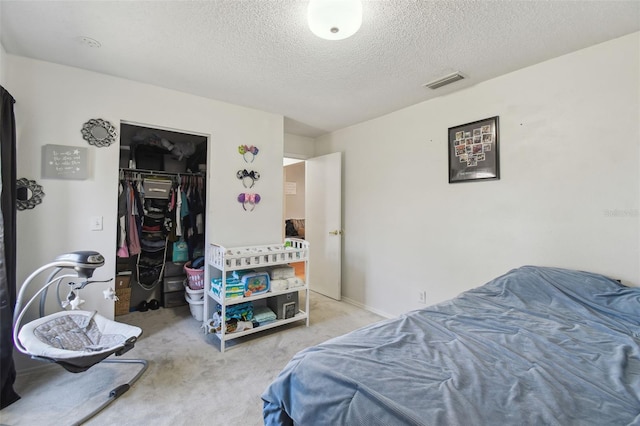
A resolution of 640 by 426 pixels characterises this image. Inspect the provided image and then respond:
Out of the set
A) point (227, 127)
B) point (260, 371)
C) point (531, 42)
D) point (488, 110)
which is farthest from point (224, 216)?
point (531, 42)

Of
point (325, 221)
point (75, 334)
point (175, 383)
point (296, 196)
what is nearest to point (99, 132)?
point (75, 334)

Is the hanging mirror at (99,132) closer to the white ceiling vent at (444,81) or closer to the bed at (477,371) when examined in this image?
the bed at (477,371)

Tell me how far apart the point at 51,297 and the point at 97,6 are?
2.12 metres

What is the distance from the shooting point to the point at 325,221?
4117 mm

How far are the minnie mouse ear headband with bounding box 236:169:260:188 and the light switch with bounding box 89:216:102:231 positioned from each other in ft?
4.16

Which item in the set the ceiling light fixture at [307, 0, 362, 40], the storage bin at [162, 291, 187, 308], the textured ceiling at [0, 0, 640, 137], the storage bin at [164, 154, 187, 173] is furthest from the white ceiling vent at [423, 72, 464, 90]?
the storage bin at [162, 291, 187, 308]

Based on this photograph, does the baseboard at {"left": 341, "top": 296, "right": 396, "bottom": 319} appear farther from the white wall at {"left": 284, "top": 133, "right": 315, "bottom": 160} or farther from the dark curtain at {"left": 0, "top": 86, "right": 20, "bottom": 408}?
the dark curtain at {"left": 0, "top": 86, "right": 20, "bottom": 408}

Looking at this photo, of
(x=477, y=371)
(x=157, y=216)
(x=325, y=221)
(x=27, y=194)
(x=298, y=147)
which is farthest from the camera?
(x=298, y=147)

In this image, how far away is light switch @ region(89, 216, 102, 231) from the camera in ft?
7.66

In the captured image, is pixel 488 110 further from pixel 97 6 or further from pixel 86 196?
pixel 86 196

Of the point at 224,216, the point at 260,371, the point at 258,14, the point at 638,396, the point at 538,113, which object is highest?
the point at 258,14

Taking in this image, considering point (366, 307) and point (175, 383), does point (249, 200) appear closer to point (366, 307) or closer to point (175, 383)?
A: point (175, 383)

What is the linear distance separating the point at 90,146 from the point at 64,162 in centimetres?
22

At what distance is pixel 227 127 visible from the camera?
9.82 ft
